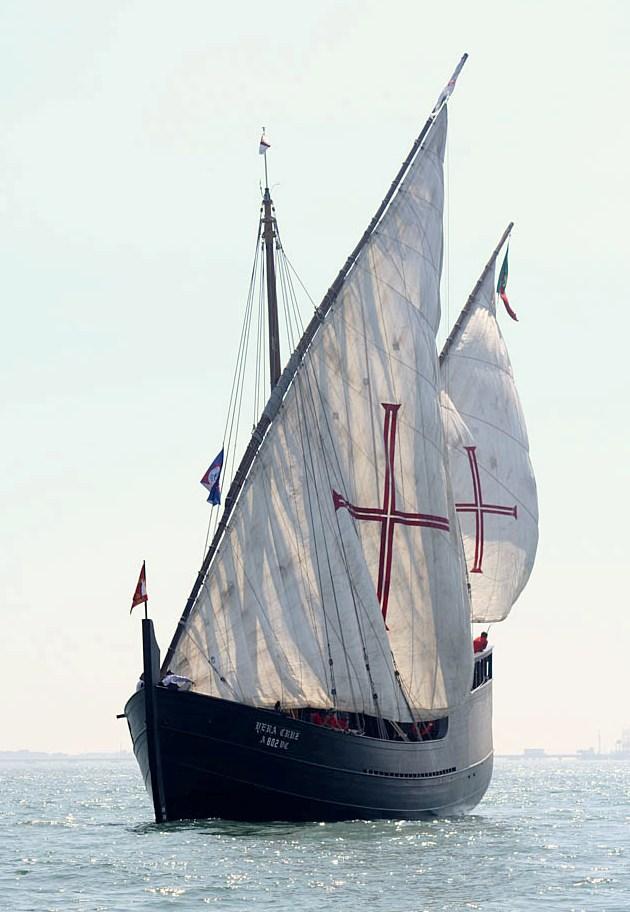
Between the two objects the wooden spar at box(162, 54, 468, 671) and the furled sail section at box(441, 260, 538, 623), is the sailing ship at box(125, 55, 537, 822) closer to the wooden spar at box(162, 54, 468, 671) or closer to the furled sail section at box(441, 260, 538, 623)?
the wooden spar at box(162, 54, 468, 671)

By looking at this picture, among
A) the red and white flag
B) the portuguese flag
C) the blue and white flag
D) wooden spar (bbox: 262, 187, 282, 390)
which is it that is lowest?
the red and white flag

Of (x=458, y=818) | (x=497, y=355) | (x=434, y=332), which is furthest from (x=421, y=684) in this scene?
(x=497, y=355)

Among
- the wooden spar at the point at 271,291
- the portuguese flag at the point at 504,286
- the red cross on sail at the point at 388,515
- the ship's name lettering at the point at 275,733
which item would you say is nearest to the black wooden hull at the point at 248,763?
the ship's name lettering at the point at 275,733

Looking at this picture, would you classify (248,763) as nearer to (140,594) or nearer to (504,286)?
(140,594)

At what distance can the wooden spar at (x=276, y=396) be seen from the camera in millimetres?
42253

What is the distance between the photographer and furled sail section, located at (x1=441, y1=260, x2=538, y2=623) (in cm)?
6216

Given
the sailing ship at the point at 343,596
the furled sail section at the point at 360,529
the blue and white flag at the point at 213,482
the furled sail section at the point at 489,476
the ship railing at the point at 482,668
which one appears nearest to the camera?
the sailing ship at the point at 343,596

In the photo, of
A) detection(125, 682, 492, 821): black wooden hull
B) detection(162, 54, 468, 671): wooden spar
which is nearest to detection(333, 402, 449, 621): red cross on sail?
detection(162, 54, 468, 671): wooden spar

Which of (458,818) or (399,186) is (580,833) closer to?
(458,818)

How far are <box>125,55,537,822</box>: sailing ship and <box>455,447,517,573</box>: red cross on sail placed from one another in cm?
773

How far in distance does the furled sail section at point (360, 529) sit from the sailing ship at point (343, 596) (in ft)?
0.19

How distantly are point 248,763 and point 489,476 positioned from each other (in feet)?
82.8

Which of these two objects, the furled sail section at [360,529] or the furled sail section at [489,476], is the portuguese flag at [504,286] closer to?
the furled sail section at [489,476]

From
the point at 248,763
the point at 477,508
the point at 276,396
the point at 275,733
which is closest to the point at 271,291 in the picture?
the point at 276,396
